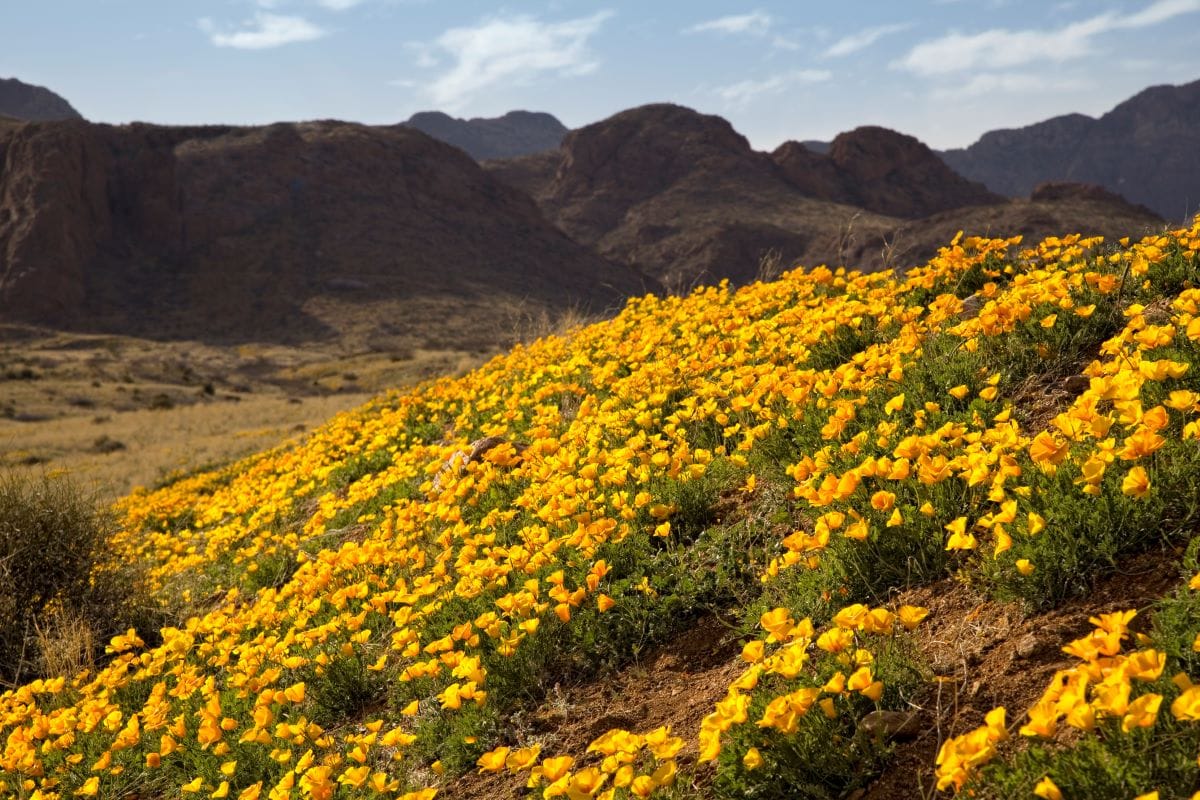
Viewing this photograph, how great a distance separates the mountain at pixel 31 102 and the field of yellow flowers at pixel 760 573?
19620 cm

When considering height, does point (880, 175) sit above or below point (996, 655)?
above

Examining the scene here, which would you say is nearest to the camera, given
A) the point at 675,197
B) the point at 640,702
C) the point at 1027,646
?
the point at 1027,646

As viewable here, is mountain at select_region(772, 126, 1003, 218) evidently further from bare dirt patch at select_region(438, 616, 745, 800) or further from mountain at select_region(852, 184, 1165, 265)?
bare dirt patch at select_region(438, 616, 745, 800)

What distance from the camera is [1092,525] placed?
302 cm

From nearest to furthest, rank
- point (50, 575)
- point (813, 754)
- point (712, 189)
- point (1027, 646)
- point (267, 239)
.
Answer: point (813, 754) → point (1027, 646) → point (50, 575) → point (267, 239) → point (712, 189)

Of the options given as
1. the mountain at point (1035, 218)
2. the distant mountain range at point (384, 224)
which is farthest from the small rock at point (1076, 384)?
the mountain at point (1035, 218)

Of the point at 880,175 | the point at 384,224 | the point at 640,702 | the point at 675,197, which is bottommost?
the point at 640,702

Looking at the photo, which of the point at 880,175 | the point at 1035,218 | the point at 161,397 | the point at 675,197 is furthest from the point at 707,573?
the point at 880,175

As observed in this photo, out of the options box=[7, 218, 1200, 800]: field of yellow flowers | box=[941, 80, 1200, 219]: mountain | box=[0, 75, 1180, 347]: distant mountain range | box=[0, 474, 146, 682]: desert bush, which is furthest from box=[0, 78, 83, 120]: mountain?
box=[7, 218, 1200, 800]: field of yellow flowers

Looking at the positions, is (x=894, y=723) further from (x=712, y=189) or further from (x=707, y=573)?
(x=712, y=189)

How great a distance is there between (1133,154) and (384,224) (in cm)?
16356

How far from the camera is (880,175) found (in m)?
118

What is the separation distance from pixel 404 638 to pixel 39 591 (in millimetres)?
4852

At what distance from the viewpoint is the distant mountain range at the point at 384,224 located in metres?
68.8
